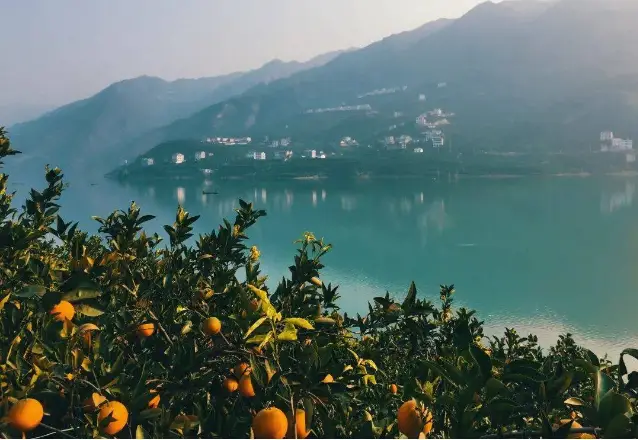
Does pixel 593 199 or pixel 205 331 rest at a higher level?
pixel 205 331

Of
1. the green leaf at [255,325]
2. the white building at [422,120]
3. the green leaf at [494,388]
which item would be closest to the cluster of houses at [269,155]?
the white building at [422,120]

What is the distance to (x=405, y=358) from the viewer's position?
362 centimetres

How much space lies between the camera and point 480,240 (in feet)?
173

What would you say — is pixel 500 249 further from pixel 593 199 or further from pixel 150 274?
pixel 150 274

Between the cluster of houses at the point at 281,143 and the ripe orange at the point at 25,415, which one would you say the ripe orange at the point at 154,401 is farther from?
the cluster of houses at the point at 281,143

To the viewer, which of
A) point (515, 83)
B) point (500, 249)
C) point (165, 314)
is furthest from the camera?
point (515, 83)

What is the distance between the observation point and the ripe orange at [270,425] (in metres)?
1.40

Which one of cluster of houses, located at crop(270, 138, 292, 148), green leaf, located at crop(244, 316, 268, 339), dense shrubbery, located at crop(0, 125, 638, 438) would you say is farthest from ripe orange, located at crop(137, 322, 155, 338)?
cluster of houses, located at crop(270, 138, 292, 148)

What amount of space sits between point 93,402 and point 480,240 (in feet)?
178

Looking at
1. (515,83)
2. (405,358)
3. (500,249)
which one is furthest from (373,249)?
(515,83)

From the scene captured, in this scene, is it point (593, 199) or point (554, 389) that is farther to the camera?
point (593, 199)

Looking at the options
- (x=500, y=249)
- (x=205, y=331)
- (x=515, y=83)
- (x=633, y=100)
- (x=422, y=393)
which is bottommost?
(x=500, y=249)

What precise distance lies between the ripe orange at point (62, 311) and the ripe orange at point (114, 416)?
1.81 ft

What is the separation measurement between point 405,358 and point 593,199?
8170 centimetres
